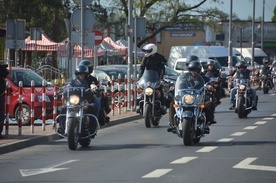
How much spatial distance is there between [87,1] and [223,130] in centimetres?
630

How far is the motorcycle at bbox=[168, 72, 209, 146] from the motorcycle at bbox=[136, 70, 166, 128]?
175 inches

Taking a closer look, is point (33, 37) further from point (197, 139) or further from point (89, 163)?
point (89, 163)

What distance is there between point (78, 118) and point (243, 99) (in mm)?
9521

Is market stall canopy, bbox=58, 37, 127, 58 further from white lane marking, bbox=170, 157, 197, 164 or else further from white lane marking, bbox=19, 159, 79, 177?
white lane marking, bbox=19, 159, 79, 177

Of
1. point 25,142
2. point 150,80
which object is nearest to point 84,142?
point 25,142

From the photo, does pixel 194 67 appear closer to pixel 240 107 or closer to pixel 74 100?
pixel 74 100

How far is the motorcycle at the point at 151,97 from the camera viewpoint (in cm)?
2125

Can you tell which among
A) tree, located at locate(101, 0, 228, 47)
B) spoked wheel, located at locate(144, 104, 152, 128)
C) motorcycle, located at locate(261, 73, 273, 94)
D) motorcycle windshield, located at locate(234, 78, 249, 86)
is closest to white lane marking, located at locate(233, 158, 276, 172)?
spoked wheel, located at locate(144, 104, 152, 128)

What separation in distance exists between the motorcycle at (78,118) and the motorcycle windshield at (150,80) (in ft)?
17.3

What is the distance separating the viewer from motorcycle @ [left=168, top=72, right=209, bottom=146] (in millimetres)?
15906

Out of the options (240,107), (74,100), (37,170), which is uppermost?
(74,100)

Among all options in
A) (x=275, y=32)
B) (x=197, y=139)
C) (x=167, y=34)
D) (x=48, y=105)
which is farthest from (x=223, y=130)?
(x=275, y=32)

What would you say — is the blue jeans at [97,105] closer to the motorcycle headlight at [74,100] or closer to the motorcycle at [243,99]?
the motorcycle headlight at [74,100]

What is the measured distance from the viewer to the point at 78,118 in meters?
15.8
